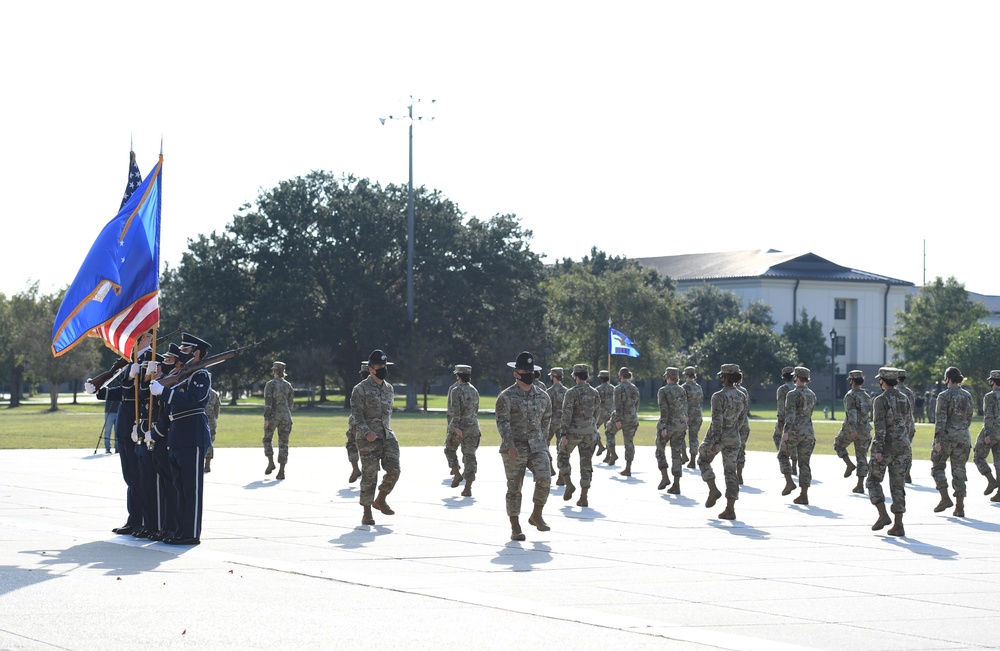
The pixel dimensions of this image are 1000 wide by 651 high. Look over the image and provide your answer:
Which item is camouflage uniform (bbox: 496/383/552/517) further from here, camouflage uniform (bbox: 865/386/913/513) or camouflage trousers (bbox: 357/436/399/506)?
camouflage uniform (bbox: 865/386/913/513)

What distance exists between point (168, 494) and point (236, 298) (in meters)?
64.3

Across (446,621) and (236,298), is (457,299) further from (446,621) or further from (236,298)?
(446,621)

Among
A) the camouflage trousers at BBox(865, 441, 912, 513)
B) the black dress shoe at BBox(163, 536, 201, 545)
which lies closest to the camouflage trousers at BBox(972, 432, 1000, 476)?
the camouflage trousers at BBox(865, 441, 912, 513)

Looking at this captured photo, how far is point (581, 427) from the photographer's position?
19047mm

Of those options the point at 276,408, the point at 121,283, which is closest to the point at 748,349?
the point at 276,408

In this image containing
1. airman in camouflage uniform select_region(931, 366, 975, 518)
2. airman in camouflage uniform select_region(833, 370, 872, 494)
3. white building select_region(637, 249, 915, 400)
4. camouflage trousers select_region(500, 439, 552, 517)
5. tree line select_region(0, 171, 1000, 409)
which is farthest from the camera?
white building select_region(637, 249, 915, 400)

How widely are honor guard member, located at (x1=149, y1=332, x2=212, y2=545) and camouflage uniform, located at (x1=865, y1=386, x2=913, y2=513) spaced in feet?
25.1

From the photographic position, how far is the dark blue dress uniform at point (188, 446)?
46.0ft

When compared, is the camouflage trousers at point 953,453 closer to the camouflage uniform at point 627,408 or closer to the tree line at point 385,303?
the camouflage uniform at point 627,408

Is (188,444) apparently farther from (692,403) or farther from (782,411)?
(692,403)

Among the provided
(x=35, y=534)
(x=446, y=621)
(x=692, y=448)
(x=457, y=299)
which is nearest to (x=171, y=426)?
(x=35, y=534)

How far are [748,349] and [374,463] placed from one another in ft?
212

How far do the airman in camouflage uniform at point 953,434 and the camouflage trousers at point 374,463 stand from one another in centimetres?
759

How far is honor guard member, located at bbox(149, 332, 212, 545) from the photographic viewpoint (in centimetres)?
1402
